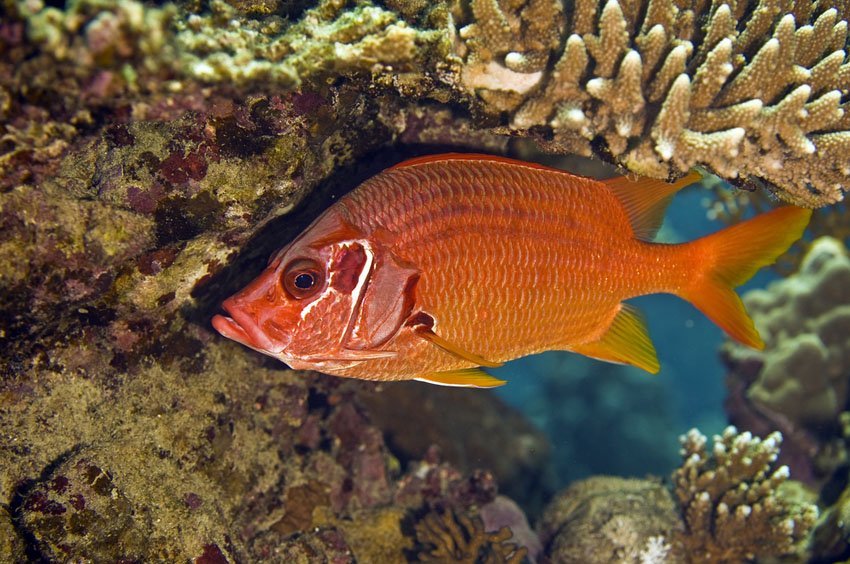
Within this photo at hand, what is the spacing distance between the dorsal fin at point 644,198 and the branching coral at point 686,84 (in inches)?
8.1

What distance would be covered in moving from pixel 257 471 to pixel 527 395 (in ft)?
48.5

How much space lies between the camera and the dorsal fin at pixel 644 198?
3.15 metres

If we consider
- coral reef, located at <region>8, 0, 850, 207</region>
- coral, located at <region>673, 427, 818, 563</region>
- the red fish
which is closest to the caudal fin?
the red fish

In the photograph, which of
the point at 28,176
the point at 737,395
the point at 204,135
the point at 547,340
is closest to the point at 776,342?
the point at 737,395

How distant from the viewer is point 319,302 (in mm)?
2588

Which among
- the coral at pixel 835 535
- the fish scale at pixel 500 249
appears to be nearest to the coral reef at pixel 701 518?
the coral at pixel 835 535

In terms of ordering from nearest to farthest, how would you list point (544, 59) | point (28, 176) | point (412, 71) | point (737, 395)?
point (28, 176) < point (412, 71) < point (544, 59) < point (737, 395)

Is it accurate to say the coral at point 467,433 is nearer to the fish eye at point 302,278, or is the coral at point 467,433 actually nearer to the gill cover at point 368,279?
the gill cover at point 368,279

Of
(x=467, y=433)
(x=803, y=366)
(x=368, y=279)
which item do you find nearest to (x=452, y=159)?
(x=368, y=279)

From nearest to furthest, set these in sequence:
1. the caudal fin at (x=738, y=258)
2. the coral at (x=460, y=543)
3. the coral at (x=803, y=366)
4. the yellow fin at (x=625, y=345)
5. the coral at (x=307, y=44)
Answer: the coral at (x=307, y=44), the caudal fin at (x=738, y=258), the yellow fin at (x=625, y=345), the coral at (x=460, y=543), the coral at (x=803, y=366)

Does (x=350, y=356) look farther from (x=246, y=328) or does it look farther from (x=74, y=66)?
(x=74, y=66)

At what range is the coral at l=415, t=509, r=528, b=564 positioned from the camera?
4.11m

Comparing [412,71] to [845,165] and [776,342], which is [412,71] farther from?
[776,342]

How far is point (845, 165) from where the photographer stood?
2.91 metres
